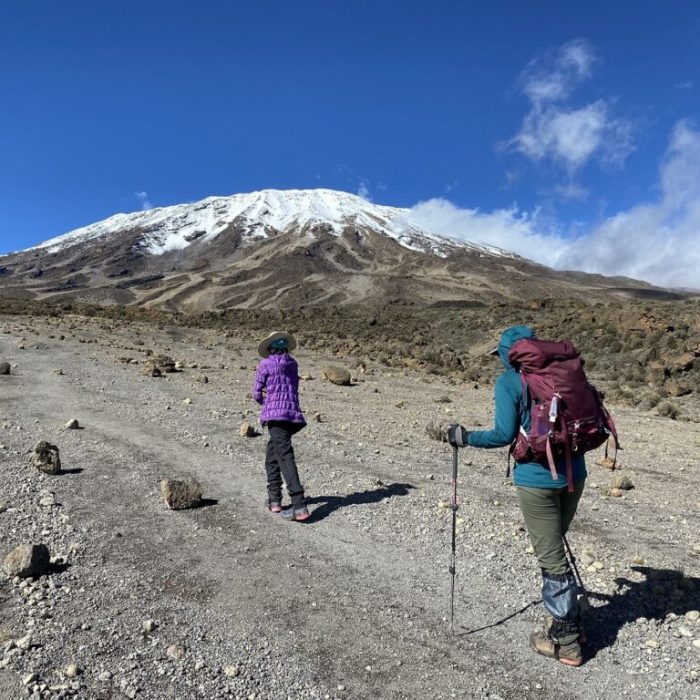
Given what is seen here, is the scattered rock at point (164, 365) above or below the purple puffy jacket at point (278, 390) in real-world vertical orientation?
above

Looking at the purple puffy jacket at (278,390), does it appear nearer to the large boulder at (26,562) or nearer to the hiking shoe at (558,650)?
the large boulder at (26,562)

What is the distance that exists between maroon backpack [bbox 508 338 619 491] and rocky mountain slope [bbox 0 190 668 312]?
8238 cm

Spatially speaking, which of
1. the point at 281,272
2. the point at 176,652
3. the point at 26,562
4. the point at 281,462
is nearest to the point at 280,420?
the point at 281,462

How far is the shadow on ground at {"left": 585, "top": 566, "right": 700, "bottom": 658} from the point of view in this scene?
3713mm

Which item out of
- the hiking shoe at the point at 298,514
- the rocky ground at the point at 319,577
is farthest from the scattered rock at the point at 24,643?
the hiking shoe at the point at 298,514

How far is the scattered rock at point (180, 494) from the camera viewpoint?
5.64 m

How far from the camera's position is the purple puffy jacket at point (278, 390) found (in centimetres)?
560

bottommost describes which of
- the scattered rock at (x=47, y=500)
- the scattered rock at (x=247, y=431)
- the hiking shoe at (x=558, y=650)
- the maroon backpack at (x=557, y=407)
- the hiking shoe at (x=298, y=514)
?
the hiking shoe at (x=558, y=650)

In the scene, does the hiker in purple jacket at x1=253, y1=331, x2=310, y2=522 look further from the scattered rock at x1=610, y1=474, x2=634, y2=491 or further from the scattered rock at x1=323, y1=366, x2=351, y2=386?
the scattered rock at x1=323, y1=366, x2=351, y2=386

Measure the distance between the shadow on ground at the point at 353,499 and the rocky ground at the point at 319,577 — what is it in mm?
49

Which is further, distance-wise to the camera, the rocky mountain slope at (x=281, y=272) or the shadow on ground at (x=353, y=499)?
the rocky mountain slope at (x=281, y=272)

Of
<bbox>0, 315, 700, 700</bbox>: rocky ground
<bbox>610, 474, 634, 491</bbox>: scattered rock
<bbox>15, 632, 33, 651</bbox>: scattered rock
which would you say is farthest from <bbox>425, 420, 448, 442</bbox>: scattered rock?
<bbox>15, 632, 33, 651</bbox>: scattered rock

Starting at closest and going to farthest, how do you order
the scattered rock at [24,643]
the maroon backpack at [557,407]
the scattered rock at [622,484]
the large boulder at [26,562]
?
the maroon backpack at [557,407] < the scattered rock at [24,643] < the large boulder at [26,562] < the scattered rock at [622,484]

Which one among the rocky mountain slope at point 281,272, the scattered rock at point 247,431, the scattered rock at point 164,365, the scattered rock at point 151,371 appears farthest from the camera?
the rocky mountain slope at point 281,272
